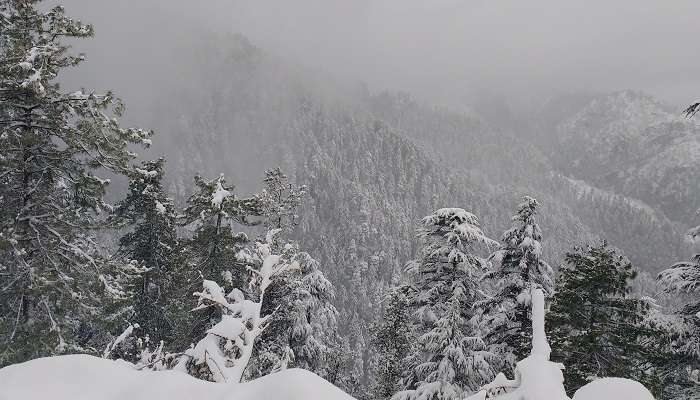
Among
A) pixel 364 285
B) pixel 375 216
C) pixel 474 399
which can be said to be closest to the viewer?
pixel 474 399

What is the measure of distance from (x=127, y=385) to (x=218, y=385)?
60 cm

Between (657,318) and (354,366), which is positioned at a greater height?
(354,366)

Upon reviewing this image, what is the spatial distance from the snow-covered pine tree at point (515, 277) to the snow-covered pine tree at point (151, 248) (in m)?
12.9

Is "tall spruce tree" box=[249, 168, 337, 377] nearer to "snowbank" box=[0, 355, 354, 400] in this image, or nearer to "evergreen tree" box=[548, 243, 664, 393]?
"evergreen tree" box=[548, 243, 664, 393]

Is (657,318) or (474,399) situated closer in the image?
(474,399)

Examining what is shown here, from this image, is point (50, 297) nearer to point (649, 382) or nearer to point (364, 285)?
point (649, 382)

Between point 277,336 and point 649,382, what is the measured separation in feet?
46.4

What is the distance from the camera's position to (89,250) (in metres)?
12.1

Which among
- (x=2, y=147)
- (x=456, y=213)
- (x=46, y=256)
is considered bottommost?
(x=46, y=256)

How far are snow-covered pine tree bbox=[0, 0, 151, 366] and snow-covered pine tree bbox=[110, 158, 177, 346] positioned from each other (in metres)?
8.60

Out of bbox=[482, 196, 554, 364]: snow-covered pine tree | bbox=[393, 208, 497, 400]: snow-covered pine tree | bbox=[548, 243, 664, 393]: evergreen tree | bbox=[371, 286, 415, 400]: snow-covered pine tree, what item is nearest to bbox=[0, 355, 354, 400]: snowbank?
bbox=[393, 208, 497, 400]: snow-covered pine tree

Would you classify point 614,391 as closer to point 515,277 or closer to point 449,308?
point 449,308

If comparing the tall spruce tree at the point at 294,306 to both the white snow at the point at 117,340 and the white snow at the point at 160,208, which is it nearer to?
the white snow at the point at 160,208

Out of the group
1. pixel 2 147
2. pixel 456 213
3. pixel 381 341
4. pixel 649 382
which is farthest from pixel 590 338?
pixel 381 341
